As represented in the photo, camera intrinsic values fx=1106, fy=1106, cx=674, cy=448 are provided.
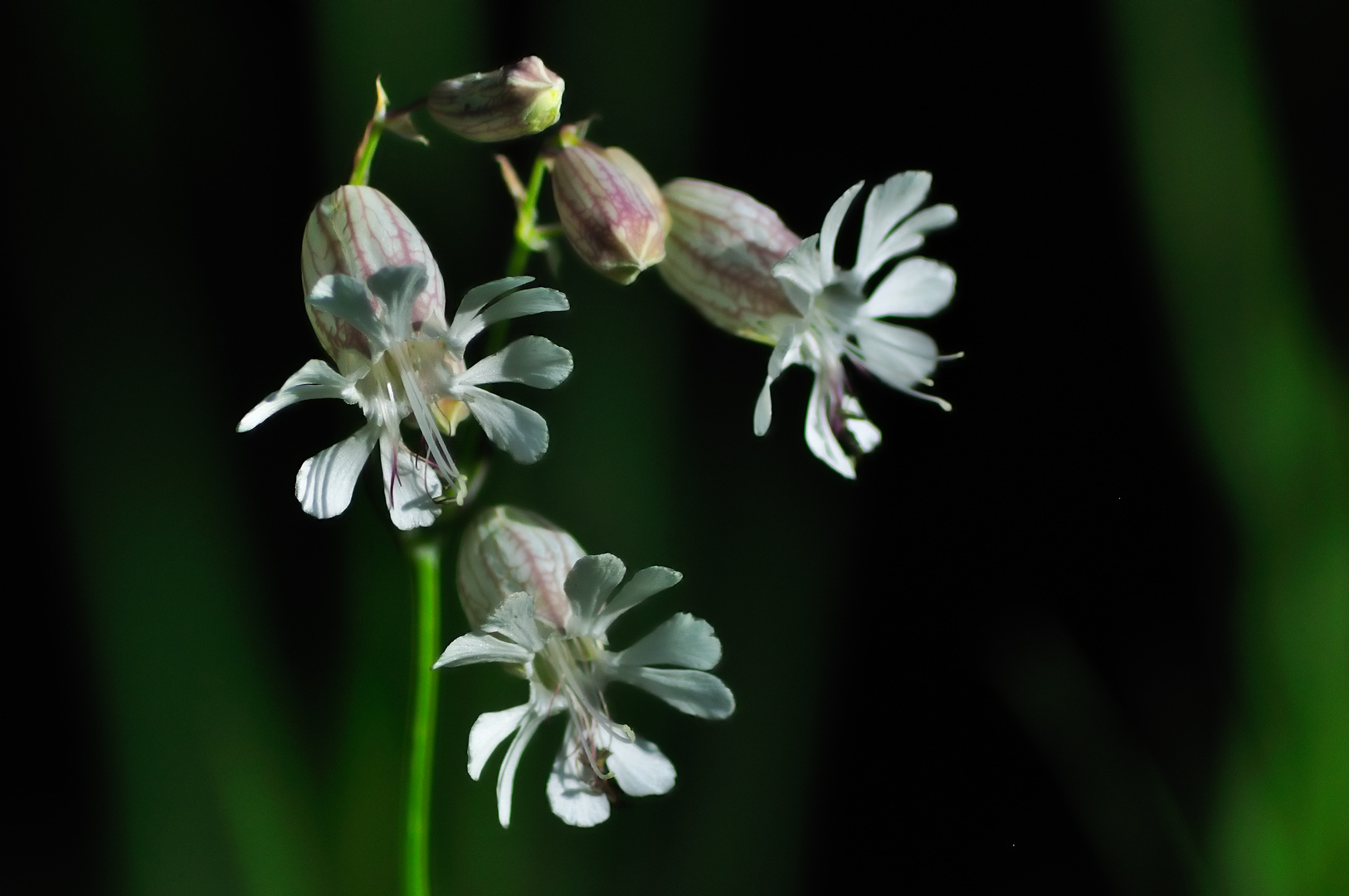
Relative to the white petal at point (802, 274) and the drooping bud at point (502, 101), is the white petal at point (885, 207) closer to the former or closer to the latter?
the white petal at point (802, 274)

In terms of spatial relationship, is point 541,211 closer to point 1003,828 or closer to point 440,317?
point 440,317

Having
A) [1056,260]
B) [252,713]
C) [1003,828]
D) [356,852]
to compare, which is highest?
[1056,260]

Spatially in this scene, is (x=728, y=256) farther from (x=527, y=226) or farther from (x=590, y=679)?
(x=590, y=679)

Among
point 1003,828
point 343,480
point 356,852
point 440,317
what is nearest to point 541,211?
point 440,317

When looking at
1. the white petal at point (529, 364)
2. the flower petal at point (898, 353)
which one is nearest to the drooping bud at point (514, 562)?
the white petal at point (529, 364)

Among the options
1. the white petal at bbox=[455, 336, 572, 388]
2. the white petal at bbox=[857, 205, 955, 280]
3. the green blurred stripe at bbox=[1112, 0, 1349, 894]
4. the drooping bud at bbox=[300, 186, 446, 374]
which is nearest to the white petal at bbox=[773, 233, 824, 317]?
the white petal at bbox=[857, 205, 955, 280]

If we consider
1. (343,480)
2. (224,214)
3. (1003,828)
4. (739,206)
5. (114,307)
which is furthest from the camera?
(1003,828)

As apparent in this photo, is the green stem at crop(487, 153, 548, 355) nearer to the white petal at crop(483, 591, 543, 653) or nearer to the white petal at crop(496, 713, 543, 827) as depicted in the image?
the white petal at crop(483, 591, 543, 653)
